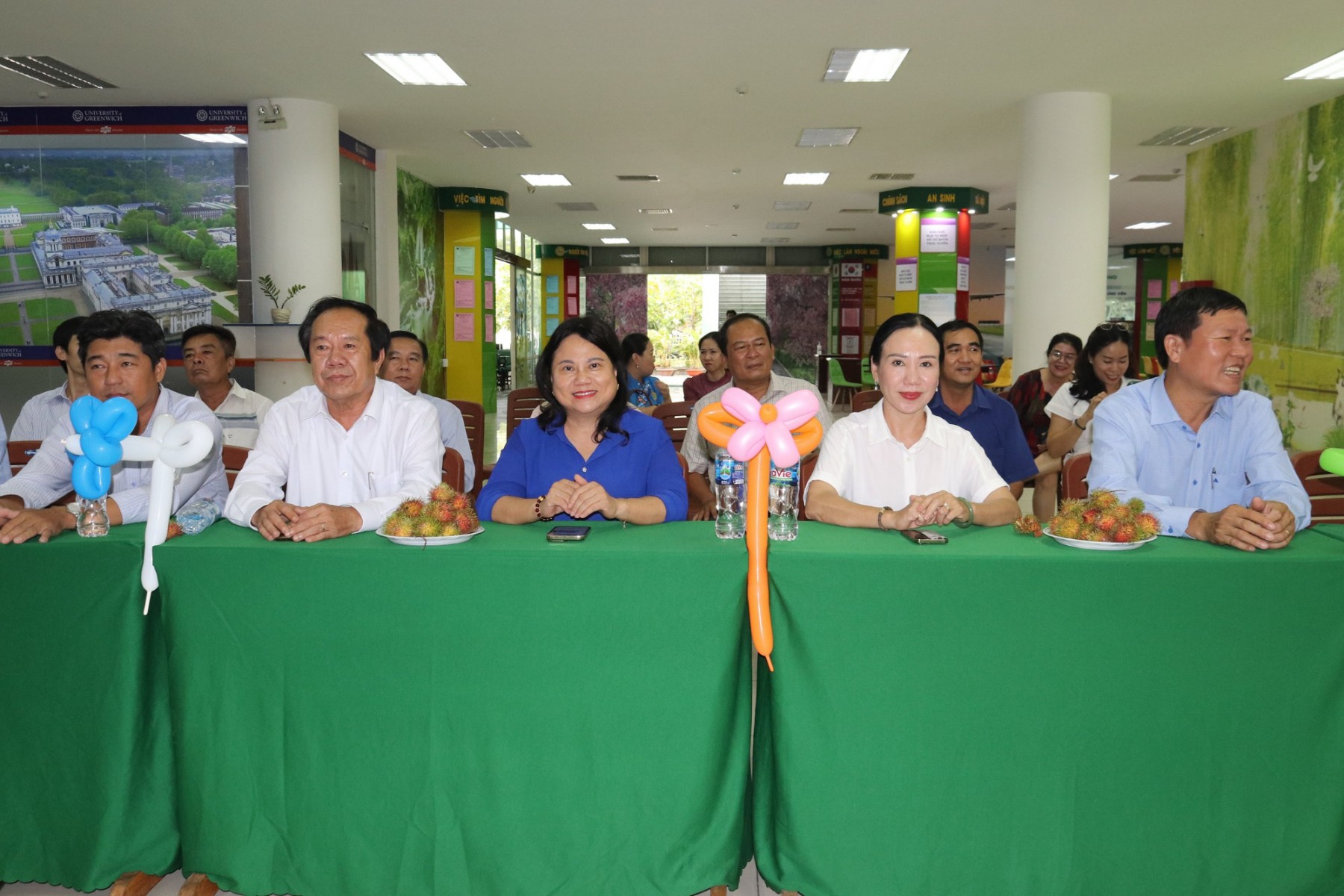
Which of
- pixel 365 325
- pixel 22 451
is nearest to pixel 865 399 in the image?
pixel 365 325

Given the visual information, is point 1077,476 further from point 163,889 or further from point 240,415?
point 240,415

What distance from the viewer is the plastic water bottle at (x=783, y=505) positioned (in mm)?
2154

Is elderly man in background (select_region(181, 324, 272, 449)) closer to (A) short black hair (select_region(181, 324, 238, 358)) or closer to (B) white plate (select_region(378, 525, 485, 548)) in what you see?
(A) short black hair (select_region(181, 324, 238, 358))

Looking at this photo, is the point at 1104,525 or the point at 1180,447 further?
the point at 1180,447

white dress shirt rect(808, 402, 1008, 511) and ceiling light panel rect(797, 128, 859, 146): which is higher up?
ceiling light panel rect(797, 128, 859, 146)

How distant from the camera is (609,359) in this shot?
2.82 m

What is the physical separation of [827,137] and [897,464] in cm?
846

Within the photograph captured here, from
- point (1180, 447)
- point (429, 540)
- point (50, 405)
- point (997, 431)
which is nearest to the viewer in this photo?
point (429, 540)

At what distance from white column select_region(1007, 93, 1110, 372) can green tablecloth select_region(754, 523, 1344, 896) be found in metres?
7.08

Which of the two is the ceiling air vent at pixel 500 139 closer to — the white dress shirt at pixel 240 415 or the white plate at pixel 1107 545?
the white dress shirt at pixel 240 415

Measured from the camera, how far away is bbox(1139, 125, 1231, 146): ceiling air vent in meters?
10.1

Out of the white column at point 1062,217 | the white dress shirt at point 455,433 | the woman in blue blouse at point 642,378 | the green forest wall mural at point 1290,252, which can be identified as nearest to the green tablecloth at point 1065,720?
the white dress shirt at point 455,433

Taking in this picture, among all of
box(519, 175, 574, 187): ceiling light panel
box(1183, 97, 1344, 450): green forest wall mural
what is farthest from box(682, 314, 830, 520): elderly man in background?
box(519, 175, 574, 187): ceiling light panel

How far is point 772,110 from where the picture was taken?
912 cm
